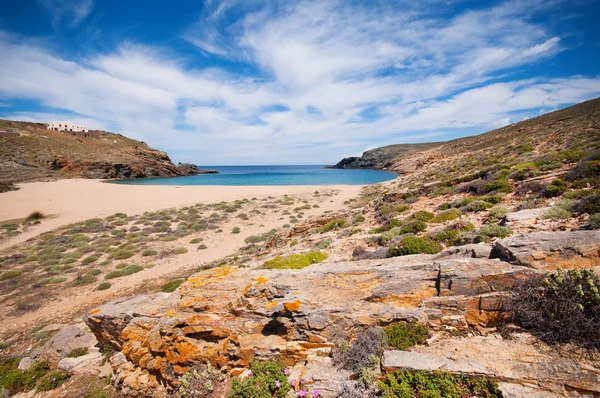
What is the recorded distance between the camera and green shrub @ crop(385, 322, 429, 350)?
4.84 m

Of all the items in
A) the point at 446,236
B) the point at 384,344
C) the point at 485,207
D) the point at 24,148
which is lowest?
the point at 384,344

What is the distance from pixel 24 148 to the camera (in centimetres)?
6919

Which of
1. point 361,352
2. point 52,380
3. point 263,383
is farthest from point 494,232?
point 52,380

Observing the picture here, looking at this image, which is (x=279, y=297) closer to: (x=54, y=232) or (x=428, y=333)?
(x=428, y=333)

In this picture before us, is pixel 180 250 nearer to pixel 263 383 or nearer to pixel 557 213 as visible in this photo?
pixel 263 383

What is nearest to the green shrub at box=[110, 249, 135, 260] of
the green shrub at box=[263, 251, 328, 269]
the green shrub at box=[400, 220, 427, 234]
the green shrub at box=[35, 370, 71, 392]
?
the green shrub at box=[35, 370, 71, 392]

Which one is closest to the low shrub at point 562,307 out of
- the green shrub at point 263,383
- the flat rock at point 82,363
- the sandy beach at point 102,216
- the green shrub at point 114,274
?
the green shrub at point 263,383

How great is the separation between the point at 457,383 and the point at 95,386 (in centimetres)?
920

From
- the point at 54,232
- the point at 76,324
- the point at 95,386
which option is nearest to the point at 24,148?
the point at 54,232

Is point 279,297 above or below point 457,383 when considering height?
above

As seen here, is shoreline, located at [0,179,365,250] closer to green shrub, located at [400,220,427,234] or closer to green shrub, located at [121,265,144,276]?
green shrub, located at [121,265,144,276]

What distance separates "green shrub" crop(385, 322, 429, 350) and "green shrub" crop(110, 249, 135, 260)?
61.5 feet

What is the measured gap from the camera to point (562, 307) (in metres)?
4.11

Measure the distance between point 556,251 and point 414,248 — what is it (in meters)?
3.33
